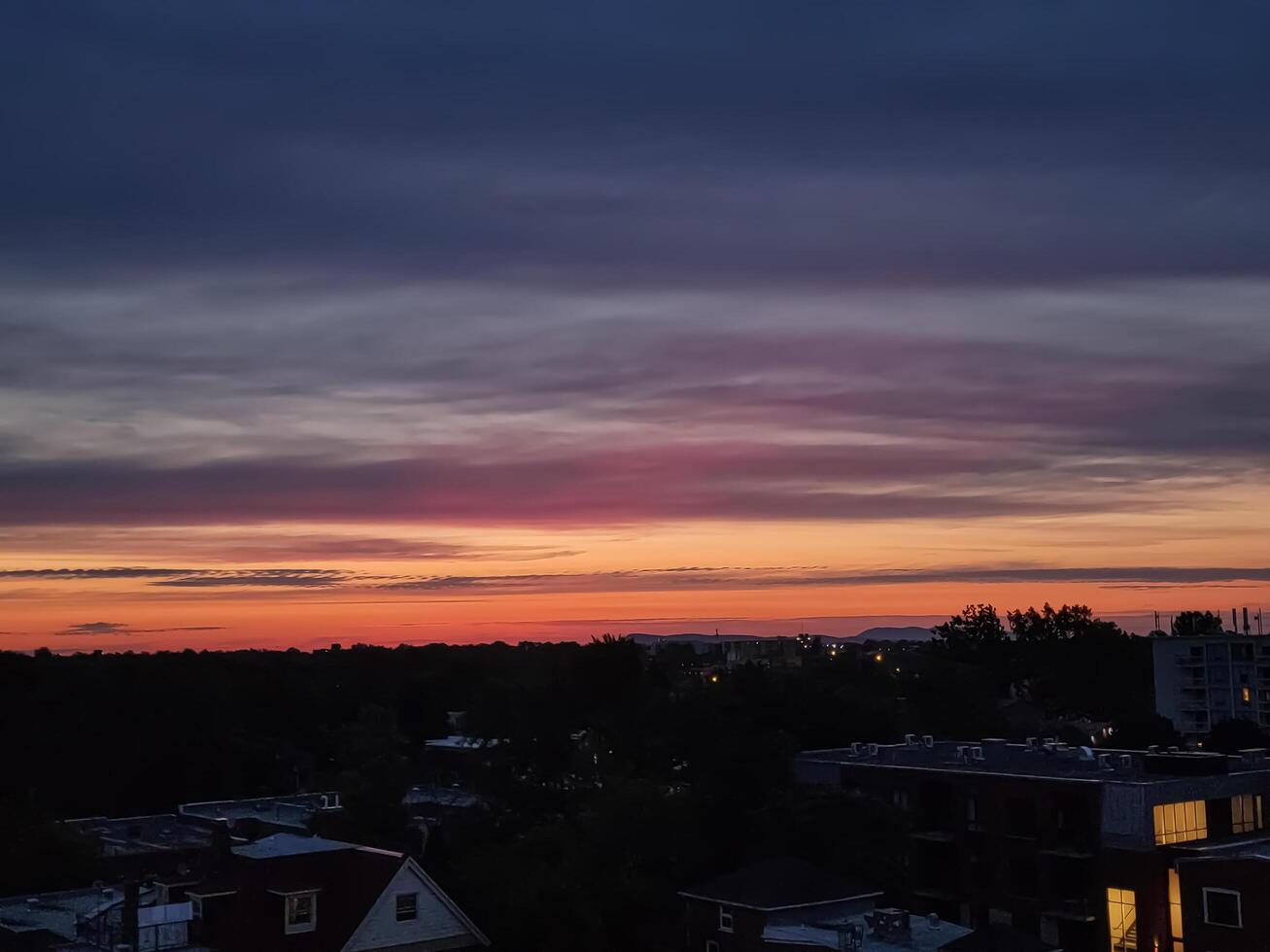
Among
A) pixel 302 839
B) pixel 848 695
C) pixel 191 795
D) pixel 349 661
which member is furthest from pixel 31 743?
pixel 349 661

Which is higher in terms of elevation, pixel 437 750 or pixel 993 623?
pixel 993 623

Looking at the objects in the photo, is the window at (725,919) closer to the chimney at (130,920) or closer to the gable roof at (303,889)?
the gable roof at (303,889)

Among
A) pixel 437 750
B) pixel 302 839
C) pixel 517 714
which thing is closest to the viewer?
pixel 302 839

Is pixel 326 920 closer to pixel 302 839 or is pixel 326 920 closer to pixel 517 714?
pixel 302 839

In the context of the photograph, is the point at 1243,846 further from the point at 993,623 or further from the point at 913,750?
the point at 993,623

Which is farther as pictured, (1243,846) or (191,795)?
(191,795)

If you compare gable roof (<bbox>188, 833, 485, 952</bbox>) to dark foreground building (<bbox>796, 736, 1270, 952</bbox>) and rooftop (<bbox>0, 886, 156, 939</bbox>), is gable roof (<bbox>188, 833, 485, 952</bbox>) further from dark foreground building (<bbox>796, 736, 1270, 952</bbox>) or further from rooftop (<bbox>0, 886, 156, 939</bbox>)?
dark foreground building (<bbox>796, 736, 1270, 952</bbox>)

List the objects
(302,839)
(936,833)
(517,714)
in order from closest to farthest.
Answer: (302,839)
(936,833)
(517,714)

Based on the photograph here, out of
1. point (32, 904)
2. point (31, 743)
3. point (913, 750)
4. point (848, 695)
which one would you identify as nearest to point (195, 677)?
point (31, 743)
